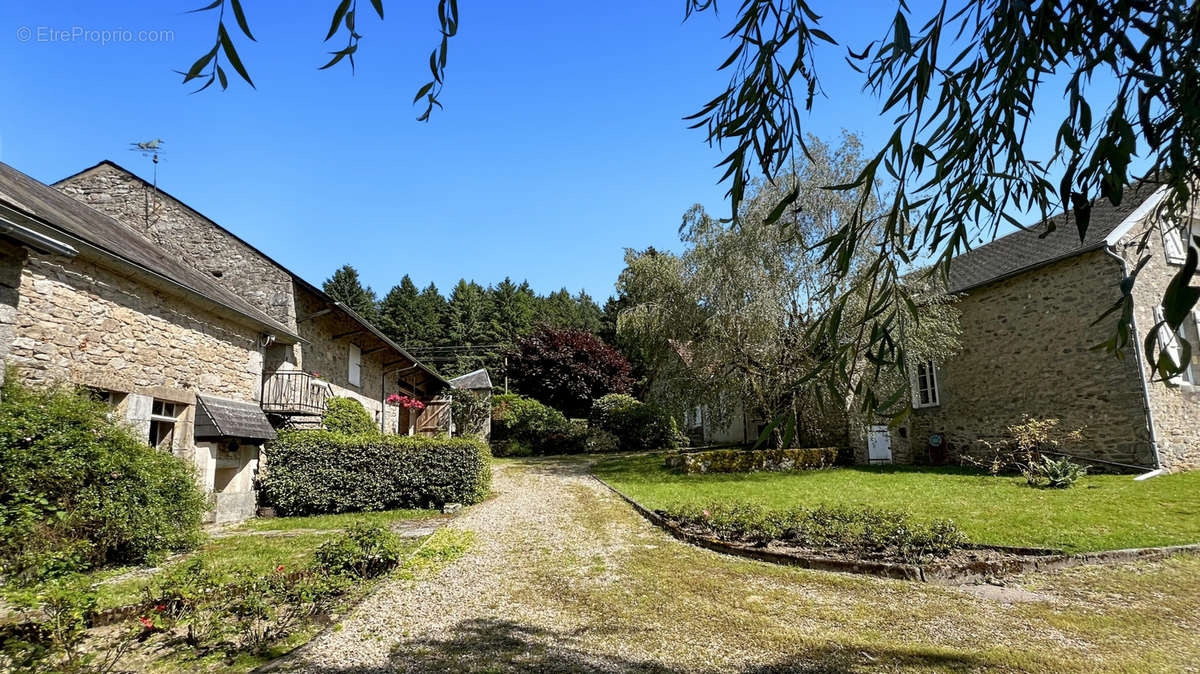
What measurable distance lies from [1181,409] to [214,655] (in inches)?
639

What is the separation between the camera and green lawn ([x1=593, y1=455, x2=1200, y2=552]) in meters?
6.80

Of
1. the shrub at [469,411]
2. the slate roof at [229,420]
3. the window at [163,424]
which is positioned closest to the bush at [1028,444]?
the slate roof at [229,420]

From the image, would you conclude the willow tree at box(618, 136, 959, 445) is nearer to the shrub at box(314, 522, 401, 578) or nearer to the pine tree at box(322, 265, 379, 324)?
the shrub at box(314, 522, 401, 578)

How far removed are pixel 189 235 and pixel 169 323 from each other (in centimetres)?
501

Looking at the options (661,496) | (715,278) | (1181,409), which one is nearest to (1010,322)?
(1181,409)

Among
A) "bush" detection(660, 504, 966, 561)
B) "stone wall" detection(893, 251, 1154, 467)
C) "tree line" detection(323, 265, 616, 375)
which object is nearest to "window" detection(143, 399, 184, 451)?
"bush" detection(660, 504, 966, 561)

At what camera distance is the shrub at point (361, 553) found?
566 centimetres

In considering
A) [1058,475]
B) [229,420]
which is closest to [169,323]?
[229,420]

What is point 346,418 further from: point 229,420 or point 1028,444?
point 1028,444

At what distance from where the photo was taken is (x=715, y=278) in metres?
14.4

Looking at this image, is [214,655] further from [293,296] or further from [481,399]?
[481,399]

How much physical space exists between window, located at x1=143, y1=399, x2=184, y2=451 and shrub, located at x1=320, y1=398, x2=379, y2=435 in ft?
11.7

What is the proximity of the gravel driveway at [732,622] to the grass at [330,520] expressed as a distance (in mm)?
3667

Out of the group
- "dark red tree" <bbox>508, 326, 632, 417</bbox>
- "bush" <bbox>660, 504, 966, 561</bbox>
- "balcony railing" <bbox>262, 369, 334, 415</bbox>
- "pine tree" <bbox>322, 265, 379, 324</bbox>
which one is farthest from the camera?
"pine tree" <bbox>322, 265, 379, 324</bbox>
